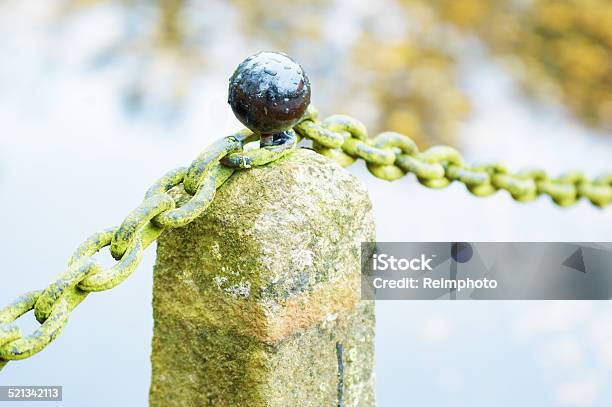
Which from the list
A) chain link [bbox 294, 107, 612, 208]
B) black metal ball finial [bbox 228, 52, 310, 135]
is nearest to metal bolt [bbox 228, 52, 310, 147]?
black metal ball finial [bbox 228, 52, 310, 135]

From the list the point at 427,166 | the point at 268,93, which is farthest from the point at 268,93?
the point at 427,166

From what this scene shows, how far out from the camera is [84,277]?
101 centimetres

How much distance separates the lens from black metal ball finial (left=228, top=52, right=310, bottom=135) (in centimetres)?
121

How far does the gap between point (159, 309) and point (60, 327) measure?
280 mm

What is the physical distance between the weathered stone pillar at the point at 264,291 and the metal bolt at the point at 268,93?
63mm

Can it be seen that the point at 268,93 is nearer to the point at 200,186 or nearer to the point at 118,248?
the point at 200,186

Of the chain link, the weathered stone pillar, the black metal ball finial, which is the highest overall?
the chain link

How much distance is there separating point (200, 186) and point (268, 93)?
0.56 feet

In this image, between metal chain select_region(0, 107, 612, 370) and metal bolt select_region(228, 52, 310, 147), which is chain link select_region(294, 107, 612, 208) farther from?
metal bolt select_region(228, 52, 310, 147)

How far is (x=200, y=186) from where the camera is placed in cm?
117

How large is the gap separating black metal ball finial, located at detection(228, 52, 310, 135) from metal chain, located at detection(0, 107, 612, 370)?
0.04 m

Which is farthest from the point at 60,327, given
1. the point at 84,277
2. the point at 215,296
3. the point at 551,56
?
the point at 551,56

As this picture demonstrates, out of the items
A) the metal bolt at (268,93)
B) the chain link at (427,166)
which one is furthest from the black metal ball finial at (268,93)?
the chain link at (427,166)

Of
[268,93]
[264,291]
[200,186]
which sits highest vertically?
[268,93]
